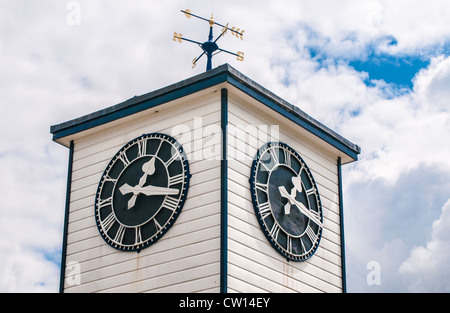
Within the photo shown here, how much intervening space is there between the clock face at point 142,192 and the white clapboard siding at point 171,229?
0.19 m

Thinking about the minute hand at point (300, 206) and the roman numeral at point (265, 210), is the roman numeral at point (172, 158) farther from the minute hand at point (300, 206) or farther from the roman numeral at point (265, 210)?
the minute hand at point (300, 206)

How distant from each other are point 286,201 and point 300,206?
55cm

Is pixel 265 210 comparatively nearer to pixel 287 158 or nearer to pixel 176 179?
pixel 287 158

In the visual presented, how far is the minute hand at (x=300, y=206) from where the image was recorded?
23.0 m

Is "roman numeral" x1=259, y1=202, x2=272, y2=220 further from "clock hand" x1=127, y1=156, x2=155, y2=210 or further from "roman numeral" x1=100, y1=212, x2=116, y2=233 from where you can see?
"roman numeral" x1=100, y1=212, x2=116, y2=233

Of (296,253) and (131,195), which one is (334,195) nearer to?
(296,253)

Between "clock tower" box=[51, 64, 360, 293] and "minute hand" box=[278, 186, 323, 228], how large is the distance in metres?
0.03

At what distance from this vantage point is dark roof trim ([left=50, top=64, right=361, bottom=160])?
22.2m

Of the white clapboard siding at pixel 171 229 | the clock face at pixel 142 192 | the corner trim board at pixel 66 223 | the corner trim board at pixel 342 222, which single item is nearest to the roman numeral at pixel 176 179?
the clock face at pixel 142 192

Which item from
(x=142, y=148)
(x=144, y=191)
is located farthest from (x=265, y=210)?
(x=142, y=148)

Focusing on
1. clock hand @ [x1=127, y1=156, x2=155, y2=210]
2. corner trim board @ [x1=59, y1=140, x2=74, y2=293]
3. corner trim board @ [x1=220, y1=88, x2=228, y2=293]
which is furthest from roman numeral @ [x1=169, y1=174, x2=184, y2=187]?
corner trim board @ [x1=59, y1=140, x2=74, y2=293]

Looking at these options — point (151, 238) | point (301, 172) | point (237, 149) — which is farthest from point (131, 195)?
point (301, 172)

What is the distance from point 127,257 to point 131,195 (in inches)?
56.1

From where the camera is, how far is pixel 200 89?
22.3 metres
